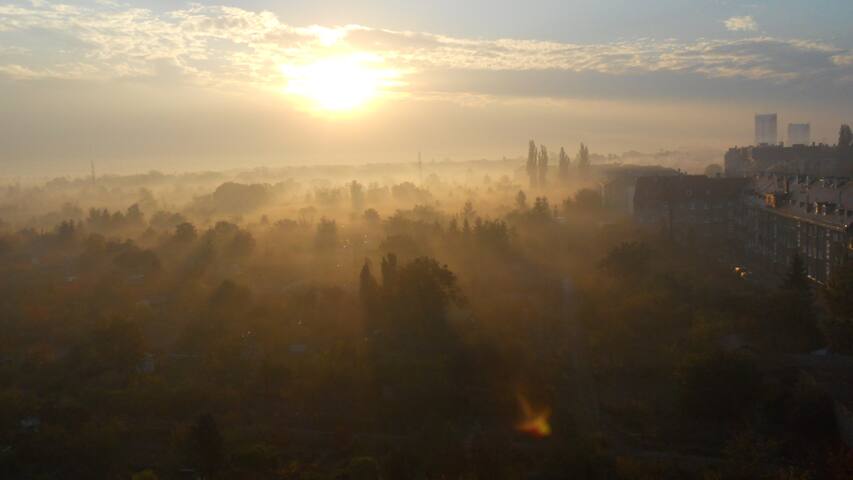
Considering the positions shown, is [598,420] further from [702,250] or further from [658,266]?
[702,250]

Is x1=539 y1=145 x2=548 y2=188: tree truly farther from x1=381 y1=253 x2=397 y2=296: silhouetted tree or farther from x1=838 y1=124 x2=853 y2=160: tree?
x1=381 y1=253 x2=397 y2=296: silhouetted tree

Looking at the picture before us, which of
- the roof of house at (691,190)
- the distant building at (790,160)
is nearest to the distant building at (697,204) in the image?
the roof of house at (691,190)

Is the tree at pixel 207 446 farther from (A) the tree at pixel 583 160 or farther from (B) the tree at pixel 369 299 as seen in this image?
(A) the tree at pixel 583 160

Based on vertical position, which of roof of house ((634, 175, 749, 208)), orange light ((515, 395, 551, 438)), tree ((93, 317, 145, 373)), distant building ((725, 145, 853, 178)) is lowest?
orange light ((515, 395, 551, 438))

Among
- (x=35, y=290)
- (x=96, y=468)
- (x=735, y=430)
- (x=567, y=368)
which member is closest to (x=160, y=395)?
(x=96, y=468)

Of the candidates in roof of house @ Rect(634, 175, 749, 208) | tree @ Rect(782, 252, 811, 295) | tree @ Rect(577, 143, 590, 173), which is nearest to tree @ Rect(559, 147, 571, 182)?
tree @ Rect(577, 143, 590, 173)

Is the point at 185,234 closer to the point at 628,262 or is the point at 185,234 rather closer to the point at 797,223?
the point at 628,262

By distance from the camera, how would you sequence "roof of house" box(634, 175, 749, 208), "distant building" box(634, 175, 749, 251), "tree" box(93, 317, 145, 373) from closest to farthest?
"tree" box(93, 317, 145, 373)
"distant building" box(634, 175, 749, 251)
"roof of house" box(634, 175, 749, 208)

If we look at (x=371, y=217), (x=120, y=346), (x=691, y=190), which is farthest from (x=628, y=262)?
(x=371, y=217)
